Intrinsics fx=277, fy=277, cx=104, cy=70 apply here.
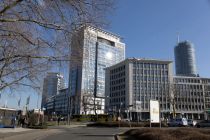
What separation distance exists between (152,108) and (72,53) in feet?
47.5

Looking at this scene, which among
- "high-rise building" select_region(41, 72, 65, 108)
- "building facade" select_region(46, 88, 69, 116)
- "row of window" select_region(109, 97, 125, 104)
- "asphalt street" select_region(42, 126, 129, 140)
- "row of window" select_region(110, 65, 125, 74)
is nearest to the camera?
"high-rise building" select_region(41, 72, 65, 108)

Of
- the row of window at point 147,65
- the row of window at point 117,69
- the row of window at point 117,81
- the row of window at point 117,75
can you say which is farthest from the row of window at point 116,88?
the row of window at point 147,65

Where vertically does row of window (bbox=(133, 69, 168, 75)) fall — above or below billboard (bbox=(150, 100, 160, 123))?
above

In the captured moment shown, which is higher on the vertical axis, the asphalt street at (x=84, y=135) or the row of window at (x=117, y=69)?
the row of window at (x=117, y=69)

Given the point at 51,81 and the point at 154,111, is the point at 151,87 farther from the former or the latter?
the point at 154,111

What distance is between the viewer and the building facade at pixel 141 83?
471 ft

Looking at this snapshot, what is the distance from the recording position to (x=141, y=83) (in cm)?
14850

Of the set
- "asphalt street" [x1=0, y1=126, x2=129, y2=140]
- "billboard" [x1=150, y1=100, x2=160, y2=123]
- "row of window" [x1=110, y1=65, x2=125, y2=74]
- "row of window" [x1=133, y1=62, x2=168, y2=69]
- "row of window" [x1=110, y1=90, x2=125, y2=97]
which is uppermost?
"row of window" [x1=133, y1=62, x2=168, y2=69]

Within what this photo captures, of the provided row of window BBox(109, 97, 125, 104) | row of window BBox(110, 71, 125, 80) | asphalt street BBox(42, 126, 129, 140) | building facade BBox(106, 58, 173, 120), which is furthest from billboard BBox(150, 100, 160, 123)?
row of window BBox(110, 71, 125, 80)

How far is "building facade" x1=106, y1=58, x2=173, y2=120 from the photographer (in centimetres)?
14362

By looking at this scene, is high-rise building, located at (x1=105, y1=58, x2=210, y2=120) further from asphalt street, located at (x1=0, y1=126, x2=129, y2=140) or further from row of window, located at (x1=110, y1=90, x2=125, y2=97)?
asphalt street, located at (x1=0, y1=126, x2=129, y2=140)

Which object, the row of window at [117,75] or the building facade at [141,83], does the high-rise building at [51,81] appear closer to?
the building facade at [141,83]

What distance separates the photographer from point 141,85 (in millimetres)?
148125

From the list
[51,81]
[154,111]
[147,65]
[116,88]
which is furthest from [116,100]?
[154,111]
